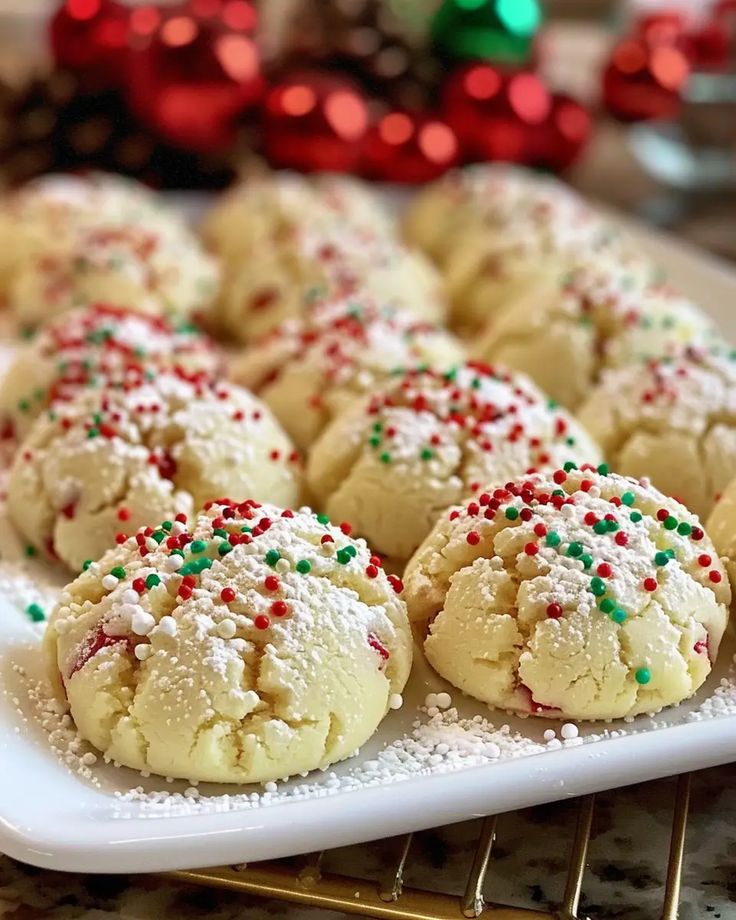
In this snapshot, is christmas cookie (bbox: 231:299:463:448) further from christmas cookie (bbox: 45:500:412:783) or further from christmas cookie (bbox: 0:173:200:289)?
christmas cookie (bbox: 0:173:200:289)

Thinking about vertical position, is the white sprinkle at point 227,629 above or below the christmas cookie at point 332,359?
above

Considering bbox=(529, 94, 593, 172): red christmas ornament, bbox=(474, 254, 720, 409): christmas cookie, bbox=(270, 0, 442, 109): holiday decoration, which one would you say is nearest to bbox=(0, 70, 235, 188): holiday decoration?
bbox=(270, 0, 442, 109): holiday decoration

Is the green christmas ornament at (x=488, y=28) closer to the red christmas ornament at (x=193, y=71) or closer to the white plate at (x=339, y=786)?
the red christmas ornament at (x=193, y=71)

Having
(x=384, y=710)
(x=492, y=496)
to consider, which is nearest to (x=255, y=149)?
(x=492, y=496)

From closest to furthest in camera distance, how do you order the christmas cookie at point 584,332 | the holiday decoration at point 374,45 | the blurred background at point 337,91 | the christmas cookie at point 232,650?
1. the christmas cookie at point 232,650
2. the christmas cookie at point 584,332
3. the blurred background at point 337,91
4. the holiday decoration at point 374,45

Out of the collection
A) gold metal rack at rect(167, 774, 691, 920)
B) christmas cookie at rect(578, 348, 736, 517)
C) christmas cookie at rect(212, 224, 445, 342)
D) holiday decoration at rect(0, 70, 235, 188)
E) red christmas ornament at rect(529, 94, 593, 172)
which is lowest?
holiday decoration at rect(0, 70, 235, 188)

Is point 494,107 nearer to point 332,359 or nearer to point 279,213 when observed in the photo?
point 279,213

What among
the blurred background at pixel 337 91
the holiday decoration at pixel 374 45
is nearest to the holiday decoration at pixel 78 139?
the blurred background at pixel 337 91
